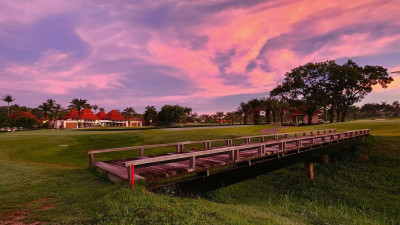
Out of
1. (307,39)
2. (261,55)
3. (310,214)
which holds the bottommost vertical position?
(310,214)

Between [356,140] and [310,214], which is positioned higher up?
[356,140]

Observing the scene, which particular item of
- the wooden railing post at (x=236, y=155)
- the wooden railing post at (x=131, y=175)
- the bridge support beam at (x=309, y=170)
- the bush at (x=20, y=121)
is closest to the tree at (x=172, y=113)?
the bush at (x=20, y=121)

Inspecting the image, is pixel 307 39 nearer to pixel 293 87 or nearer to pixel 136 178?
pixel 136 178

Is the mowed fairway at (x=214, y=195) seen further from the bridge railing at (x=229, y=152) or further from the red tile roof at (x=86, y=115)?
the red tile roof at (x=86, y=115)

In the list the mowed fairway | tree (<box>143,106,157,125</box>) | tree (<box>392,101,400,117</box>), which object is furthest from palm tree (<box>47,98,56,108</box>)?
tree (<box>392,101,400,117</box>)

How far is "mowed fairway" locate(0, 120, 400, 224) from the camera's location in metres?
5.04

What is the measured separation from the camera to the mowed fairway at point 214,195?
504cm

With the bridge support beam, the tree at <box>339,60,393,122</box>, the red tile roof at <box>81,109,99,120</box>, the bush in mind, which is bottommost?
the bridge support beam

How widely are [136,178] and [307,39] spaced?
2774cm

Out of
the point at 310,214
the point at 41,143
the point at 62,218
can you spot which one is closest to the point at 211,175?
the point at 310,214

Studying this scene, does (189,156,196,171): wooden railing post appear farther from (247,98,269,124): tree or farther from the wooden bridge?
(247,98,269,124): tree

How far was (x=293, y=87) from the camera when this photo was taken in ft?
188

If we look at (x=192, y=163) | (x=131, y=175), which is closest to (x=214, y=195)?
(x=192, y=163)

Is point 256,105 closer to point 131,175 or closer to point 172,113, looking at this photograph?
Answer: point 172,113
